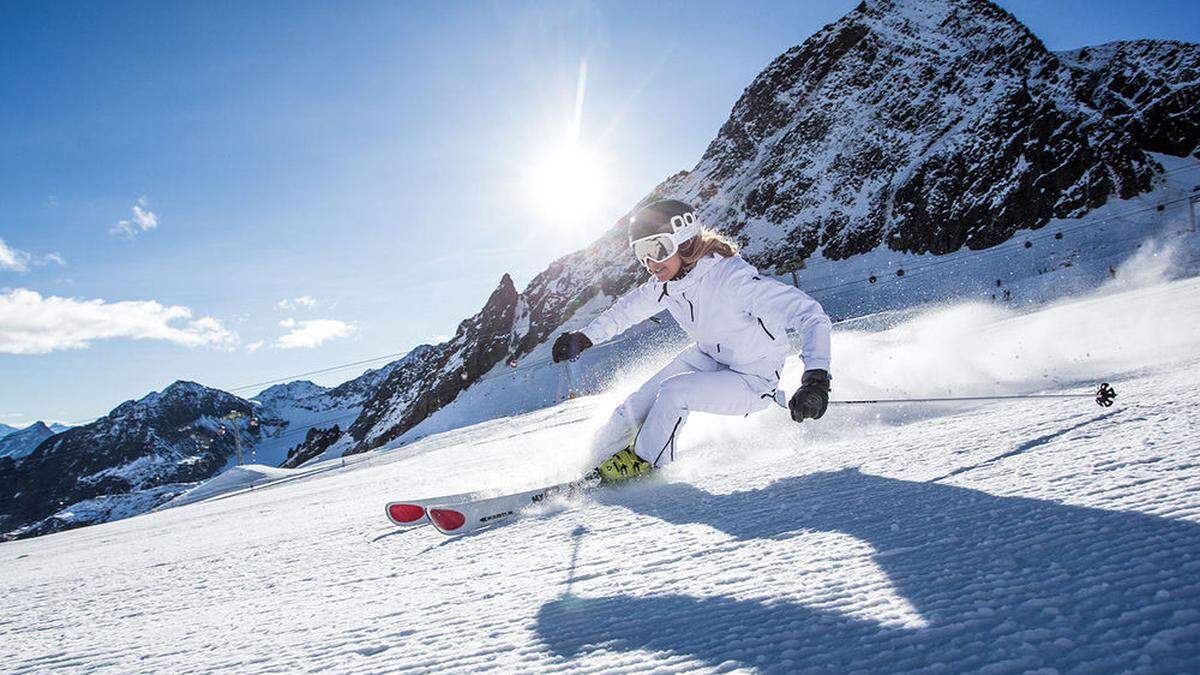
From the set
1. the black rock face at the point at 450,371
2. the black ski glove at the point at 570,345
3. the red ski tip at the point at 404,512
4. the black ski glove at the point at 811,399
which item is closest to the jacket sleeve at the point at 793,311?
the black ski glove at the point at 811,399

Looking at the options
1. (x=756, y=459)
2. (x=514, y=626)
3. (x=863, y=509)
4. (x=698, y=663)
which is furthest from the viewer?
(x=756, y=459)

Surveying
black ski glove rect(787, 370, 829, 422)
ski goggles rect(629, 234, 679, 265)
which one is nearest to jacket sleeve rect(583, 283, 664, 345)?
ski goggles rect(629, 234, 679, 265)

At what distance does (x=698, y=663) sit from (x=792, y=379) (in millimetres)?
5104

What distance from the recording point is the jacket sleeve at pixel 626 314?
4.59 m

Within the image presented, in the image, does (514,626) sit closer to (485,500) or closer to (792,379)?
(485,500)

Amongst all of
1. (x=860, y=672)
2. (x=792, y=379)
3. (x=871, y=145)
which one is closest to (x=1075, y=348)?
(x=792, y=379)

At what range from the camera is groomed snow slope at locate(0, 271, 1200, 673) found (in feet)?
3.56

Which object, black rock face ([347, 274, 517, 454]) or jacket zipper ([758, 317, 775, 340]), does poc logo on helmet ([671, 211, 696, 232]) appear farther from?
black rock face ([347, 274, 517, 454])

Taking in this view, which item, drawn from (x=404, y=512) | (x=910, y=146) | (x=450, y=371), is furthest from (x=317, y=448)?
(x=404, y=512)

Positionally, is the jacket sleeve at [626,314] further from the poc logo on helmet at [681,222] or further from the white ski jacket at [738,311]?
the poc logo on helmet at [681,222]

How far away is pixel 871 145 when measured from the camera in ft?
242

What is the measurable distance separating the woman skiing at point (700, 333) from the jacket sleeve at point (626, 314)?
24 centimetres

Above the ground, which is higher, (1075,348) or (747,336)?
(747,336)

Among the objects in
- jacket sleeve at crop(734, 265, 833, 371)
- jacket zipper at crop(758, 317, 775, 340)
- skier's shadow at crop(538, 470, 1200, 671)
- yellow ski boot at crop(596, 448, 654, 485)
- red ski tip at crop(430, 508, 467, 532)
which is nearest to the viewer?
skier's shadow at crop(538, 470, 1200, 671)
